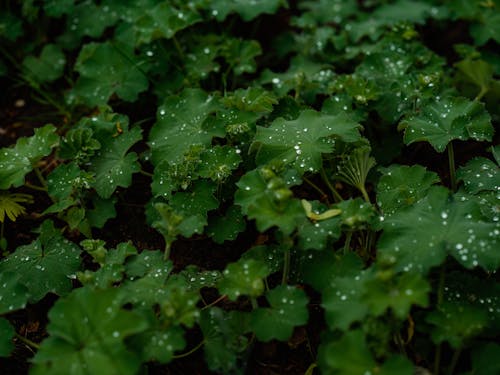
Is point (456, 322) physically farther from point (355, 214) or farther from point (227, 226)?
point (227, 226)

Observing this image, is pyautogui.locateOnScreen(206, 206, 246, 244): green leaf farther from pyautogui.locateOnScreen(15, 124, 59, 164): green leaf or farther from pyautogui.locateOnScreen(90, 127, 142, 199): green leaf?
pyautogui.locateOnScreen(15, 124, 59, 164): green leaf

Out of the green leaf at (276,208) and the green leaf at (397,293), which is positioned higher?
the green leaf at (276,208)

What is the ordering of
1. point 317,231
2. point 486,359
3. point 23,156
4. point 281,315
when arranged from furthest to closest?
point 23,156, point 317,231, point 281,315, point 486,359

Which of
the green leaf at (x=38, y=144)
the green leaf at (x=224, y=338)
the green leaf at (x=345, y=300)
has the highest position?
the green leaf at (x=38, y=144)

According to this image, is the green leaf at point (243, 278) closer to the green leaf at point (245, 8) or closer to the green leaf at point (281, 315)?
the green leaf at point (281, 315)

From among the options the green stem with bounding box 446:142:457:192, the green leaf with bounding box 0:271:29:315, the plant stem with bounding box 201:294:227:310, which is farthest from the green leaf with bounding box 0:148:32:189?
the green stem with bounding box 446:142:457:192

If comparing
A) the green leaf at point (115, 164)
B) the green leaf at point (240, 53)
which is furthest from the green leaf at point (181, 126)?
the green leaf at point (240, 53)

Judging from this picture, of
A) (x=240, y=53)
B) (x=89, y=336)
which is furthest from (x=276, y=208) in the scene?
(x=240, y=53)

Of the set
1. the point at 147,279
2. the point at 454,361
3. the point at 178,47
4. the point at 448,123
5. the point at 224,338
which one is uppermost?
the point at 178,47
